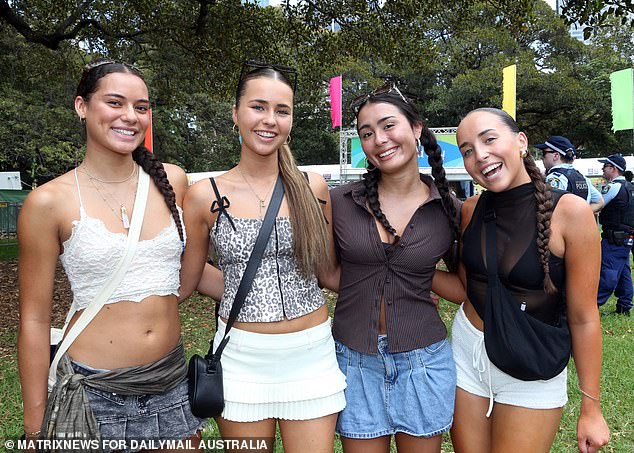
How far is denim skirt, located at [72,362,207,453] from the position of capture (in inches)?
81.0

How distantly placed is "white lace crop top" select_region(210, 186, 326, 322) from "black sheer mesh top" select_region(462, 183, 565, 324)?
83cm

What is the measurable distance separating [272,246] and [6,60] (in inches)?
522

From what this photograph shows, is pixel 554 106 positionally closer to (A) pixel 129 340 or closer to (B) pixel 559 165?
(B) pixel 559 165

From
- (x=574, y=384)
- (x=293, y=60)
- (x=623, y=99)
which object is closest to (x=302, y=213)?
(x=574, y=384)

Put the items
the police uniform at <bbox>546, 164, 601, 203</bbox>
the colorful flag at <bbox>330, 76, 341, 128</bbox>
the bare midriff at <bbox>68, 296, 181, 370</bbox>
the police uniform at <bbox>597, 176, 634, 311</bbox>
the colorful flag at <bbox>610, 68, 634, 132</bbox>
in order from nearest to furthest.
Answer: the bare midriff at <bbox>68, 296, 181, 370</bbox> < the police uniform at <bbox>546, 164, 601, 203</bbox> < the police uniform at <bbox>597, 176, 634, 311</bbox> < the colorful flag at <bbox>610, 68, 634, 132</bbox> < the colorful flag at <bbox>330, 76, 341, 128</bbox>

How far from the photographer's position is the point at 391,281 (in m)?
2.41

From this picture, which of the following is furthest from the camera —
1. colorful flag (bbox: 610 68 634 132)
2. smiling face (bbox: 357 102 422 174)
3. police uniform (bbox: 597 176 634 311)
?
colorful flag (bbox: 610 68 634 132)

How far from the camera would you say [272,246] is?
228 cm

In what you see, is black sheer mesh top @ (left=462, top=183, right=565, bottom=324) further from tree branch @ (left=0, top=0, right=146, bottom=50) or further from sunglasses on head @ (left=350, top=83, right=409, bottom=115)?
tree branch @ (left=0, top=0, right=146, bottom=50)

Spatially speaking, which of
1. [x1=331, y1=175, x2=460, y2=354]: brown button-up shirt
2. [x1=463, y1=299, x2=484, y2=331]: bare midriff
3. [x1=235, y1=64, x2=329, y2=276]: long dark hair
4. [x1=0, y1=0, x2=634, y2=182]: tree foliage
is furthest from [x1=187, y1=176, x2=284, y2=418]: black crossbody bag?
[x1=0, y1=0, x2=634, y2=182]: tree foliage

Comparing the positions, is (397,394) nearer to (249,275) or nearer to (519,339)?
(519,339)

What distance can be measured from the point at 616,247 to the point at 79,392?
734 cm

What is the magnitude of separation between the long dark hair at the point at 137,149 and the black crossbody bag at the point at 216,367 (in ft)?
1.14

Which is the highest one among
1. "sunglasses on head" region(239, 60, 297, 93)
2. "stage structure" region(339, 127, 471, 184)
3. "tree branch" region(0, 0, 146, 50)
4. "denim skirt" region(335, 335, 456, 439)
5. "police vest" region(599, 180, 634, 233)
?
"tree branch" region(0, 0, 146, 50)
